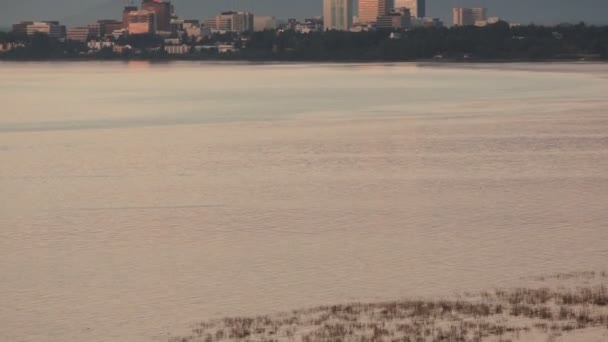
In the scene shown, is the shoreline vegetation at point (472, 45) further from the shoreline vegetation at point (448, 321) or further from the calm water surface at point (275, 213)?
the shoreline vegetation at point (448, 321)

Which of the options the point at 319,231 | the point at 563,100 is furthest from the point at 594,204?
the point at 563,100

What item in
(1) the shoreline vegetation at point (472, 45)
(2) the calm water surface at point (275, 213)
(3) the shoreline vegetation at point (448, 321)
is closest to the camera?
(3) the shoreline vegetation at point (448, 321)

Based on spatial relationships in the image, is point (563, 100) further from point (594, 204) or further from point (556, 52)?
point (556, 52)

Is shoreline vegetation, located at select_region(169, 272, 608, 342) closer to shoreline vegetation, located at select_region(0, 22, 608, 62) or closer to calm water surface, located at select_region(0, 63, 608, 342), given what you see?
calm water surface, located at select_region(0, 63, 608, 342)

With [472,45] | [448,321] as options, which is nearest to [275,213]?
[448,321]

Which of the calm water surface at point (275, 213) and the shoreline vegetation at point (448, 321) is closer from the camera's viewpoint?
the shoreline vegetation at point (448, 321)

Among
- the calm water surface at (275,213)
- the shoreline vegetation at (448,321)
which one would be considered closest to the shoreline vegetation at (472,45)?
the calm water surface at (275,213)

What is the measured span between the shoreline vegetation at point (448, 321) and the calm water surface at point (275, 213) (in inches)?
28.8

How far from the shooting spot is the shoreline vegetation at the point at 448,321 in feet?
43.1

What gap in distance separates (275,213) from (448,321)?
10388mm

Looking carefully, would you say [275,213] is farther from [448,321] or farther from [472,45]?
[472,45]

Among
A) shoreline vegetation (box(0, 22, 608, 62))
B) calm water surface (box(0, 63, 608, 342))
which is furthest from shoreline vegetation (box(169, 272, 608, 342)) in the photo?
shoreline vegetation (box(0, 22, 608, 62))

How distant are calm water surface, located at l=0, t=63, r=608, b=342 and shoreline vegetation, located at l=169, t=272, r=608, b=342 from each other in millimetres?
730

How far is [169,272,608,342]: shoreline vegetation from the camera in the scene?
13148mm
